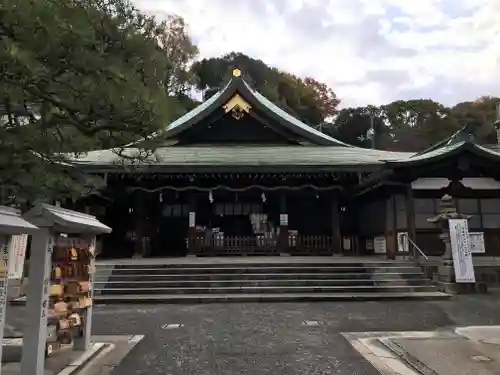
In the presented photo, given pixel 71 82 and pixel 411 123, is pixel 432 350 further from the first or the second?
pixel 411 123

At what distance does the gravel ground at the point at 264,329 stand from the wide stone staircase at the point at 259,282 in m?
0.61

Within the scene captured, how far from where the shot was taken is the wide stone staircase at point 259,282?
10.7 meters

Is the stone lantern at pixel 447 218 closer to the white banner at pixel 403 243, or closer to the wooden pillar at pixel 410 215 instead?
the wooden pillar at pixel 410 215

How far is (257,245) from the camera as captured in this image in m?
16.0

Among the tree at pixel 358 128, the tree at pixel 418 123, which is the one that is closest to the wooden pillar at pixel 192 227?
the tree at pixel 418 123

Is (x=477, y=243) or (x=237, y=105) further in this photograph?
(x=237, y=105)

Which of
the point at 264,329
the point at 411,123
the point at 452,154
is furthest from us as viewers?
the point at 411,123

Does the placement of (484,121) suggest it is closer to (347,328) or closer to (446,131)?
(446,131)

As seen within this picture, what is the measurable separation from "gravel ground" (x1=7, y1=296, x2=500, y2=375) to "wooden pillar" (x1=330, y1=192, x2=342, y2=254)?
5.35 meters

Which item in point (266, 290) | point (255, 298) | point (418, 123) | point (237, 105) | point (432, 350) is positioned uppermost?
point (418, 123)

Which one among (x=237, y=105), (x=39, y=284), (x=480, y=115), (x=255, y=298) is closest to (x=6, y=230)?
(x=39, y=284)

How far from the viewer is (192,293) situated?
11.1 m

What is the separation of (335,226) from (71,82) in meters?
13.1

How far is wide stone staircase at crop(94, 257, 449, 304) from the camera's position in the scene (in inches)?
421
